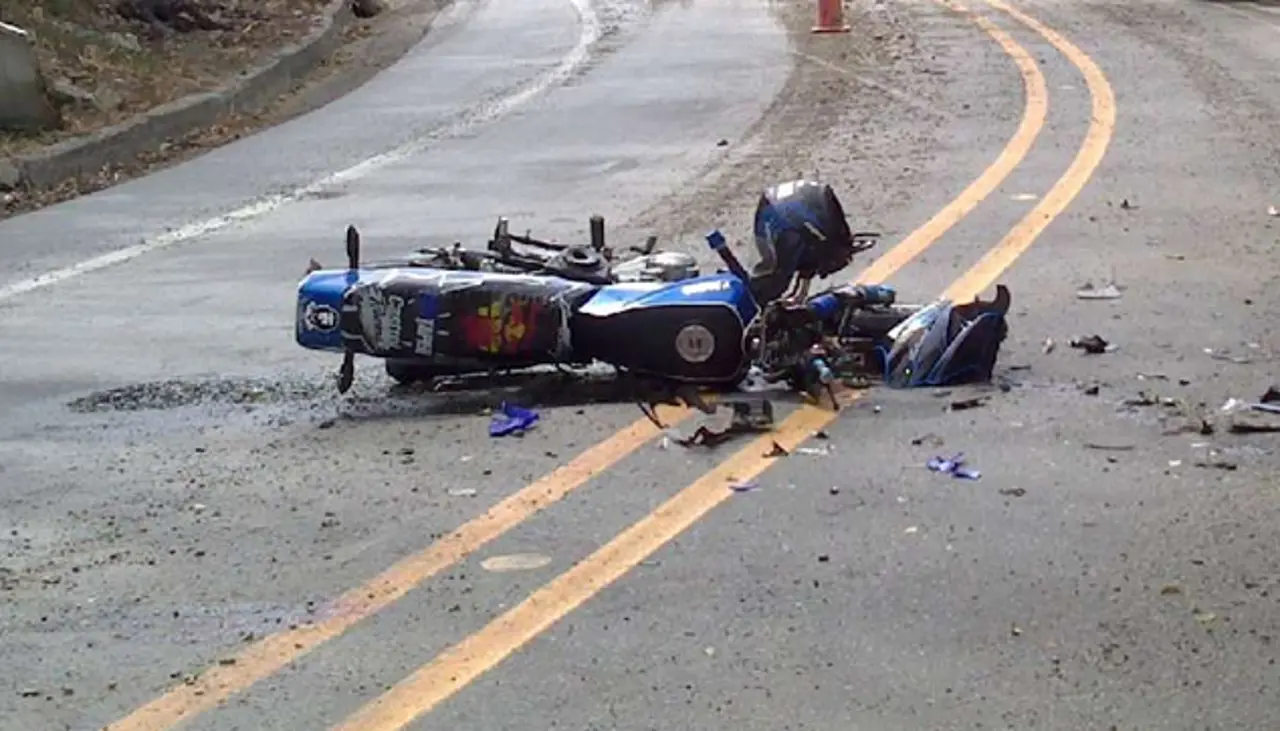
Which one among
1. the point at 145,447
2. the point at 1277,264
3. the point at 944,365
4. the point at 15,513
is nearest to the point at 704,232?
the point at 1277,264

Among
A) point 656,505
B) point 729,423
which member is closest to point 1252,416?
point 729,423

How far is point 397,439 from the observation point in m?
6.74

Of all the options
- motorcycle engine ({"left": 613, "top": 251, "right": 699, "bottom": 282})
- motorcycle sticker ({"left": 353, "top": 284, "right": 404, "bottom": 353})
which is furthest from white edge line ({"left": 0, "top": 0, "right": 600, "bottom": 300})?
motorcycle engine ({"left": 613, "top": 251, "right": 699, "bottom": 282})

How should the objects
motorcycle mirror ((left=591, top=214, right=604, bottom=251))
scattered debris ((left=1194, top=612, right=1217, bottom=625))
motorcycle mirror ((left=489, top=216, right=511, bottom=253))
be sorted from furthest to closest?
motorcycle mirror ((left=591, top=214, right=604, bottom=251)) < motorcycle mirror ((left=489, top=216, right=511, bottom=253)) < scattered debris ((left=1194, top=612, right=1217, bottom=625))

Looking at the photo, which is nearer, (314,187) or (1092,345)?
(1092,345)

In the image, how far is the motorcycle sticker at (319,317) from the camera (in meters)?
7.09

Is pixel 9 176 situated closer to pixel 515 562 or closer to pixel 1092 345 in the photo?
pixel 1092 345

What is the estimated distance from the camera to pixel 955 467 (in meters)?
6.11

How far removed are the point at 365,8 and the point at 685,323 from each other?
17.5 m

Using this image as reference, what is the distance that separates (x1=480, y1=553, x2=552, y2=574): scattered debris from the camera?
541 cm

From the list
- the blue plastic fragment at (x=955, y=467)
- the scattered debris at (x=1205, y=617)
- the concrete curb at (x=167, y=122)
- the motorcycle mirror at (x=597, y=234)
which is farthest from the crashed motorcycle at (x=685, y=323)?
the concrete curb at (x=167, y=122)

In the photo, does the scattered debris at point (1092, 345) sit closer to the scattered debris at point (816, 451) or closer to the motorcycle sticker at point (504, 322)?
the scattered debris at point (816, 451)

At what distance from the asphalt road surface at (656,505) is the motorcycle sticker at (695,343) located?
1.05 feet

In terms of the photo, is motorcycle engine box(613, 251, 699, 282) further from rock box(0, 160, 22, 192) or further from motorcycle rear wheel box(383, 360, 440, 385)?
rock box(0, 160, 22, 192)
